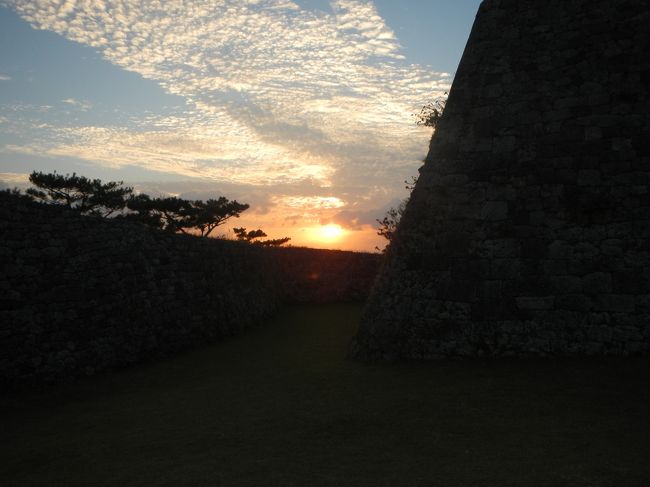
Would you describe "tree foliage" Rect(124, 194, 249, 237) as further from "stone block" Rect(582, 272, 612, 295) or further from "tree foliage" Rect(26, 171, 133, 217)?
"stone block" Rect(582, 272, 612, 295)

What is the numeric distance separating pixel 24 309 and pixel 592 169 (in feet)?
33.5

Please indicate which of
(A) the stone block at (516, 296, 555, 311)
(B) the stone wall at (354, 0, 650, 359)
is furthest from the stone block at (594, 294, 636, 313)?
(A) the stone block at (516, 296, 555, 311)

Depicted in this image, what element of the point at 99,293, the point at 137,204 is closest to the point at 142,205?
the point at 137,204

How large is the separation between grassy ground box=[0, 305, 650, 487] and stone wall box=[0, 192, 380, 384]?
2.56ft

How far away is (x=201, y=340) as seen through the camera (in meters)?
12.7

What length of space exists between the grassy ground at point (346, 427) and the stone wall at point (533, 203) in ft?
2.15

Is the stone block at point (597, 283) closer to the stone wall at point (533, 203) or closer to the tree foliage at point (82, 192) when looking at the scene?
the stone wall at point (533, 203)

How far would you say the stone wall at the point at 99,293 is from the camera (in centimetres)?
887

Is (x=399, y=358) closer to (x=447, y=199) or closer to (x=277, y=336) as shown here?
(x=447, y=199)

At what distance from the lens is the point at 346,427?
6191mm

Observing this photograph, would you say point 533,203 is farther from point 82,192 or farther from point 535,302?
point 82,192

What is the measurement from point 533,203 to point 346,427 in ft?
16.6

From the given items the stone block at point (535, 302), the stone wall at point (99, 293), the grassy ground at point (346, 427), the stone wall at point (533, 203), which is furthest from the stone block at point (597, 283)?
the stone wall at point (99, 293)

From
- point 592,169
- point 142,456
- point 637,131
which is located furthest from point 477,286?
point 142,456
